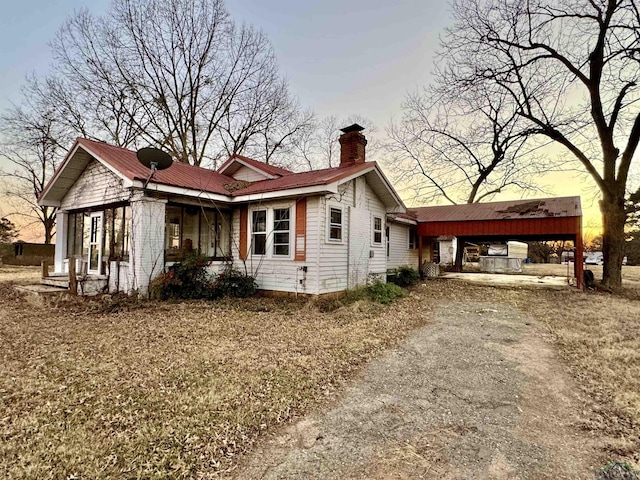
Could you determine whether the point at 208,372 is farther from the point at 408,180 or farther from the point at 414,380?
the point at 408,180

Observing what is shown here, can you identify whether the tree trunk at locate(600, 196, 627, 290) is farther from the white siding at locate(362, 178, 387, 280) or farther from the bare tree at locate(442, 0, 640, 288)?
the white siding at locate(362, 178, 387, 280)

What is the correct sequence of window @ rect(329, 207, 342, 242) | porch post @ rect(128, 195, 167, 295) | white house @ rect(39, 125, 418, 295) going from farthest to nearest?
window @ rect(329, 207, 342, 242), white house @ rect(39, 125, 418, 295), porch post @ rect(128, 195, 167, 295)

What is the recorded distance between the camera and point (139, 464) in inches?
95.0

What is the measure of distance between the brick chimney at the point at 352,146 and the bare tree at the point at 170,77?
47.2 ft

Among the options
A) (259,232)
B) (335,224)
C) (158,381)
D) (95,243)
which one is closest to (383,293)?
(335,224)

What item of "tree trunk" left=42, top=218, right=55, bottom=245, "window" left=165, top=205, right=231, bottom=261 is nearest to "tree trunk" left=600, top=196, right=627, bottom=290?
"window" left=165, top=205, right=231, bottom=261

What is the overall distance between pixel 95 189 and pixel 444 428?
11.3 metres

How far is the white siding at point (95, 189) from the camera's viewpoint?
9570 mm

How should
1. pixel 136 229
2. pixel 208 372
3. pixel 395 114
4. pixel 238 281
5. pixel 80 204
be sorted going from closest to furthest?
1. pixel 208 372
2. pixel 136 229
3. pixel 238 281
4. pixel 80 204
5. pixel 395 114

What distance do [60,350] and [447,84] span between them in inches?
653

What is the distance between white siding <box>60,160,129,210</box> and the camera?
957cm

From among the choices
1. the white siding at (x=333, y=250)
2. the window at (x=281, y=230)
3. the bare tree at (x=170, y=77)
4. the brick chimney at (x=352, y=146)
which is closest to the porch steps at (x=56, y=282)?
the window at (x=281, y=230)

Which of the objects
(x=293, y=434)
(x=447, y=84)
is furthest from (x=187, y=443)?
(x=447, y=84)

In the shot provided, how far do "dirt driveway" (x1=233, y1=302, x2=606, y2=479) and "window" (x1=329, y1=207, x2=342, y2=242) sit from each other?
5006 millimetres
